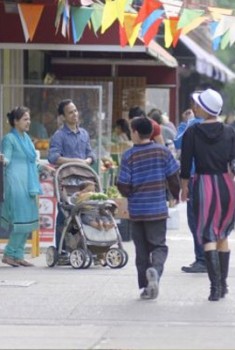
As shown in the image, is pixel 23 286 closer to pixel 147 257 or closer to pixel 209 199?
pixel 147 257

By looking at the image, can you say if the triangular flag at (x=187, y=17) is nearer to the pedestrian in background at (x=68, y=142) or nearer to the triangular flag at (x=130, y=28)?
the triangular flag at (x=130, y=28)

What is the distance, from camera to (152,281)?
1078 cm

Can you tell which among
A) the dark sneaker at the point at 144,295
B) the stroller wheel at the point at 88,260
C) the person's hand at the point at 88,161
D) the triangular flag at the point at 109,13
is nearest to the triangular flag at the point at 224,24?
the triangular flag at the point at 109,13

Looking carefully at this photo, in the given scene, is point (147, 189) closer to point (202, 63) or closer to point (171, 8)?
point (171, 8)

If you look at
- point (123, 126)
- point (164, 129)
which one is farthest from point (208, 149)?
point (164, 129)

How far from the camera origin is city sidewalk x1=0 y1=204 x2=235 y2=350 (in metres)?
9.00

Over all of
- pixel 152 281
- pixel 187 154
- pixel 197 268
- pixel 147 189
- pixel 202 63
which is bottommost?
pixel 197 268

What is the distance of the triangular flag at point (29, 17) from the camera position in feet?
49.2

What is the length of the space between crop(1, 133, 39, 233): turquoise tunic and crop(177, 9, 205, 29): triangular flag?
100 inches

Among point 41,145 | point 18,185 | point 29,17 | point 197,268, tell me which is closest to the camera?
point 197,268

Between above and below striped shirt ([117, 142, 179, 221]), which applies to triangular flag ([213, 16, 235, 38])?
above

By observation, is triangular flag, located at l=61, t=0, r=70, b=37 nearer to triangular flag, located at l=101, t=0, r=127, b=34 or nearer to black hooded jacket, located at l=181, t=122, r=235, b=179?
triangular flag, located at l=101, t=0, r=127, b=34

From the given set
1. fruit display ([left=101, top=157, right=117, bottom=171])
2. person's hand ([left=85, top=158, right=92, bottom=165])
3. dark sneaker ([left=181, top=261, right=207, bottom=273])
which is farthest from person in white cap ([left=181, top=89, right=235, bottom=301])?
fruit display ([left=101, top=157, right=117, bottom=171])

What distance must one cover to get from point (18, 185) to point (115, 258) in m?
1.35
